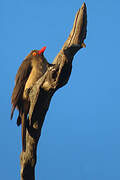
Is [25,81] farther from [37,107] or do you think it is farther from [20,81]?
[37,107]

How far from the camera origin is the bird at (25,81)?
2.45 meters

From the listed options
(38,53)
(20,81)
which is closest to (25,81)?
(20,81)

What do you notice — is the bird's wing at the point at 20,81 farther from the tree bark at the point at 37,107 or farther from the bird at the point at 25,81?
the tree bark at the point at 37,107

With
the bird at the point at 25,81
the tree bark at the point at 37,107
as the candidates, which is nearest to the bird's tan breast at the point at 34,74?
the bird at the point at 25,81

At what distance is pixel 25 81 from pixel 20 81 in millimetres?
43

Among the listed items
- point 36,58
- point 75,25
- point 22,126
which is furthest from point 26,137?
point 75,25

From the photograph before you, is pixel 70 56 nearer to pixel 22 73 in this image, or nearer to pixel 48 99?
pixel 48 99

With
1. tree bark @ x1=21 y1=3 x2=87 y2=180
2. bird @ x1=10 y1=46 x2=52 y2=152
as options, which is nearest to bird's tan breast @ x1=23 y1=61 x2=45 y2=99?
bird @ x1=10 y1=46 x2=52 y2=152

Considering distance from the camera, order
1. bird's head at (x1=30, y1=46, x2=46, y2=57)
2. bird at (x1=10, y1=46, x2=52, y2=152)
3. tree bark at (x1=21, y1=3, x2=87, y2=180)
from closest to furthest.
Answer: tree bark at (x1=21, y1=3, x2=87, y2=180), bird at (x1=10, y1=46, x2=52, y2=152), bird's head at (x1=30, y1=46, x2=46, y2=57)

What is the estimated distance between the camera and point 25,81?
2545 mm

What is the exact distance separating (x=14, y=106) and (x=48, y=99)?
311 mm

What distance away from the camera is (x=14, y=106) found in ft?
8.01

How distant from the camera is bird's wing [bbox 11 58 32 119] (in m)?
2.45

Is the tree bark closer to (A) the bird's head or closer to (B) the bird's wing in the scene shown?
(B) the bird's wing
